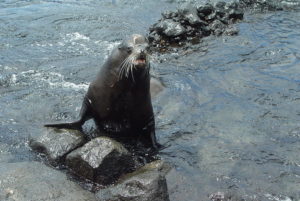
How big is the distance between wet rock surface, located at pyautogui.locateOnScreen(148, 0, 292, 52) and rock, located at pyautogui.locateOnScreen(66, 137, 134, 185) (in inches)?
239

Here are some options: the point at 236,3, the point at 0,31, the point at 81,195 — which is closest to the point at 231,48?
the point at 236,3

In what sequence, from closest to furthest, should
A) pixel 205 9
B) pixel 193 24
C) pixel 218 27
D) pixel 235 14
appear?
pixel 193 24, pixel 218 27, pixel 205 9, pixel 235 14

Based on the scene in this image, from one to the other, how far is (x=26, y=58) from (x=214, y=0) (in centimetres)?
626

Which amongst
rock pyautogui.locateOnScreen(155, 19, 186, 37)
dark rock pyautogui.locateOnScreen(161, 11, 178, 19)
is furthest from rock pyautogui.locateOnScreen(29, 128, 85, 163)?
dark rock pyautogui.locateOnScreen(161, 11, 178, 19)

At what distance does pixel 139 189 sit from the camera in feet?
18.4

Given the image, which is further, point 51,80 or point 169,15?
point 169,15

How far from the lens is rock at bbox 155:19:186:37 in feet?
40.8

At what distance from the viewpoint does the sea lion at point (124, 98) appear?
22.9 ft

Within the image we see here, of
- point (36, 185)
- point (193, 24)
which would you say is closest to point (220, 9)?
point (193, 24)

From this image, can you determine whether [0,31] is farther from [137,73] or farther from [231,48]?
[137,73]

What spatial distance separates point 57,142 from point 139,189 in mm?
1634

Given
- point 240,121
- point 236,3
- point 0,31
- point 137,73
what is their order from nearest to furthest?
point 137,73 < point 240,121 < point 0,31 < point 236,3

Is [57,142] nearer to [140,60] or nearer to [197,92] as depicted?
[140,60]

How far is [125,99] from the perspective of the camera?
7.18 meters
